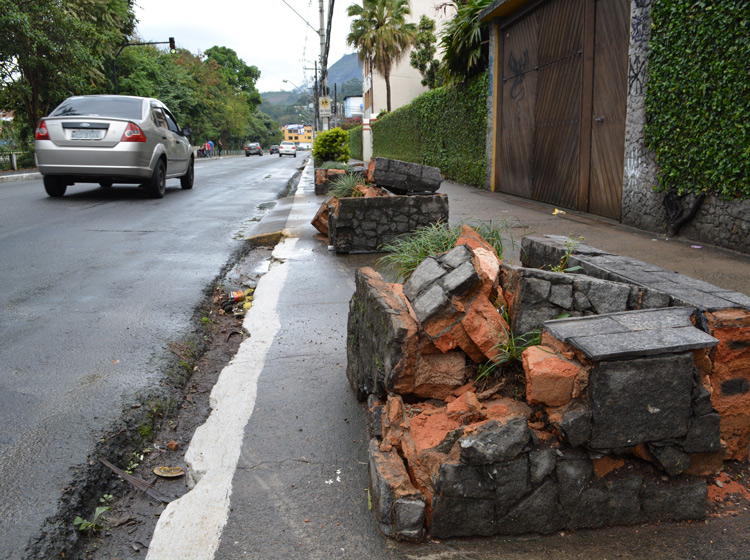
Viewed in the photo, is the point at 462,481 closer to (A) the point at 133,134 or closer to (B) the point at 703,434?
(B) the point at 703,434

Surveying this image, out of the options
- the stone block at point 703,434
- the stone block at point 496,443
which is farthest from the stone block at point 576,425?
the stone block at point 703,434

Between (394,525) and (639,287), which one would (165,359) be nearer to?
Answer: (394,525)

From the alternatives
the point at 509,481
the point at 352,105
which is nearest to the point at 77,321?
the point at 509,481

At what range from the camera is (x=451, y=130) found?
638 inches

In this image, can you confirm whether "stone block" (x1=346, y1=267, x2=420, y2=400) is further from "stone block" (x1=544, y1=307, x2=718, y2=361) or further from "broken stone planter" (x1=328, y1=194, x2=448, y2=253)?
"broken stone planter" (x1=328, y1=194, x2=448, y2=253)

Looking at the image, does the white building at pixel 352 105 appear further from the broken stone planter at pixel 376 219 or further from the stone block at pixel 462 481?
the stone block at pixel 462 481

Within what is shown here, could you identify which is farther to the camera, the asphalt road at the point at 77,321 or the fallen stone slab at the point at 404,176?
the fallen stone slab at the point at 404,176

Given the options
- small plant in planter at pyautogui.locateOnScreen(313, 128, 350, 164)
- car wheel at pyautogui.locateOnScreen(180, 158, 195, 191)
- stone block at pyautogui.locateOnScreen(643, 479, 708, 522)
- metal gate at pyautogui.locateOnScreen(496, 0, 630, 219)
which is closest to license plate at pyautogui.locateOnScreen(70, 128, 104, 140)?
car wheel at pyautogui.locateOnScreen(180, 158, 195, 191)

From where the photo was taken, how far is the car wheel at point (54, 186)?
11.6m

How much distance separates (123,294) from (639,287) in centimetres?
403

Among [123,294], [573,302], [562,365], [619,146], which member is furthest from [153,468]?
[619,146]

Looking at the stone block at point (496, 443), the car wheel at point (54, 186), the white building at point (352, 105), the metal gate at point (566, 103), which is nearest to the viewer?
the stone block at point (496, 443)

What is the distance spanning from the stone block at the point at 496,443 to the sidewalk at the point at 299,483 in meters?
0.30

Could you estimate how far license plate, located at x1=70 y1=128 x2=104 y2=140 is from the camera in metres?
10.6
